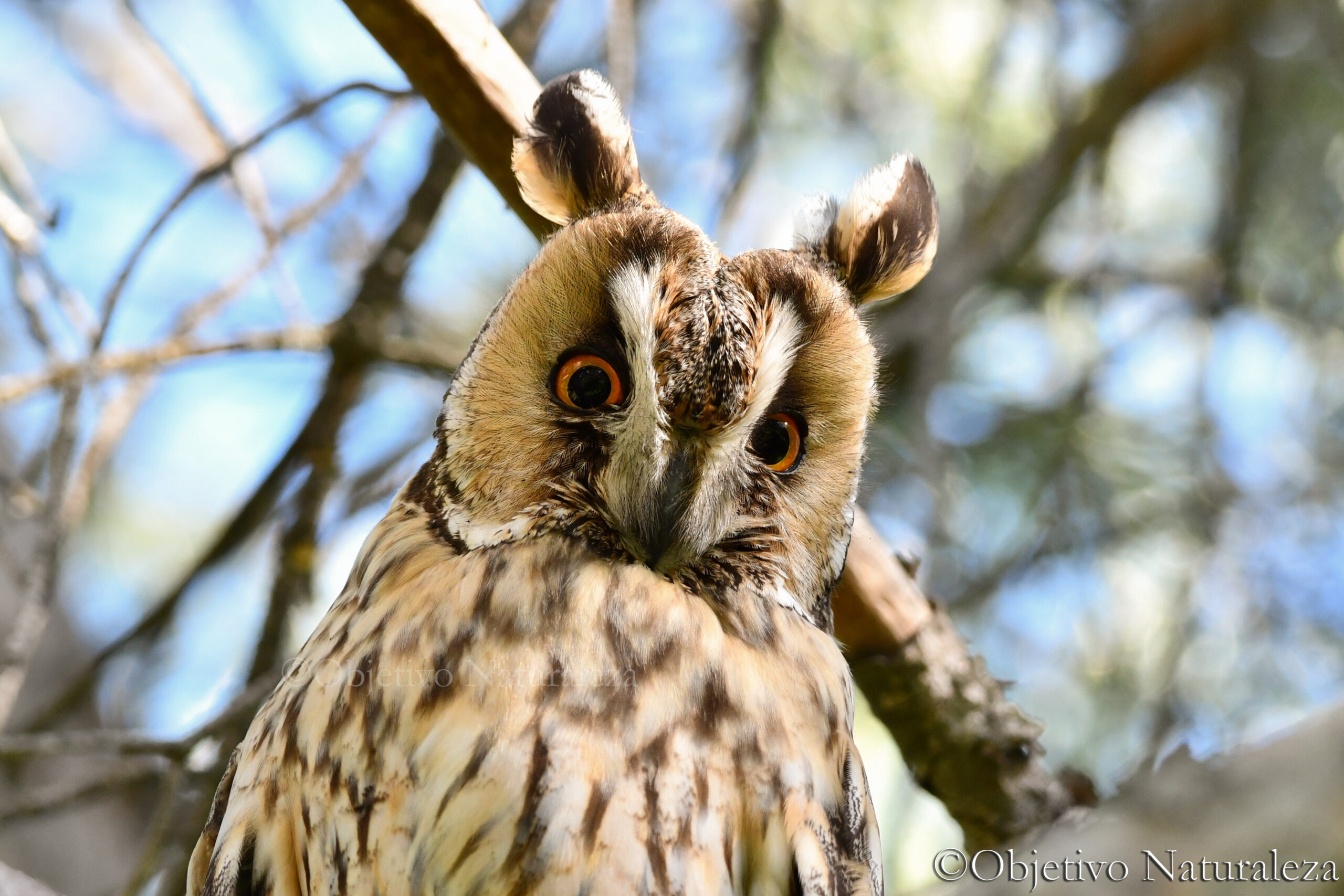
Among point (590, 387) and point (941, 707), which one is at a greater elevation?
point (590, 387)

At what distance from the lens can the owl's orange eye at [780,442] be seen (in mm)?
1629

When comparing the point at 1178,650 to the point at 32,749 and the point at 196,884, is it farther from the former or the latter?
the point at 32,749

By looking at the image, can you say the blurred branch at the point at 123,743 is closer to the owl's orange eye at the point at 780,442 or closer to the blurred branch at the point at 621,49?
the owl's orange eye at the point at 780,442

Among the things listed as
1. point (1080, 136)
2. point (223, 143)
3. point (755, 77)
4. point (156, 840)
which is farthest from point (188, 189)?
point (1080, 136)

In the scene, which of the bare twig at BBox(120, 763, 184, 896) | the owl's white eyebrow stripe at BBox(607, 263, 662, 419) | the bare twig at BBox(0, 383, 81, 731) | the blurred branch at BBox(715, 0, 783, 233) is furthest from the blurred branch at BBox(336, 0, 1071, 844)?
the blurred branch at BBox(715, 0, 783, 233)

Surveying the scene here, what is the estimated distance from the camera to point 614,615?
1.51 metres

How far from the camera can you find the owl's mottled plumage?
1.39 meters

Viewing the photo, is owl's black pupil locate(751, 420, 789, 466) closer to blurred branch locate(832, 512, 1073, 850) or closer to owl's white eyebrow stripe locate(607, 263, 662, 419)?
owl's white eyebrow stripe locate(607, 263, 662, 419)

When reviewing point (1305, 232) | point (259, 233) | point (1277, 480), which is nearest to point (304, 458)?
point (259, 233)

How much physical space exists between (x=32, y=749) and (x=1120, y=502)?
3366mm

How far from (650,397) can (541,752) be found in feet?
1.54

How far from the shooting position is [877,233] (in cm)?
189

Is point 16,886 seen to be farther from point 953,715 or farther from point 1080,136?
point 1080,136

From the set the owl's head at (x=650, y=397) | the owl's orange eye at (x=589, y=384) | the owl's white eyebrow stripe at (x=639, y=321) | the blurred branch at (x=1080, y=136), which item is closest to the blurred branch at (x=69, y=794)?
the owl's head at (x=650, y=397)
